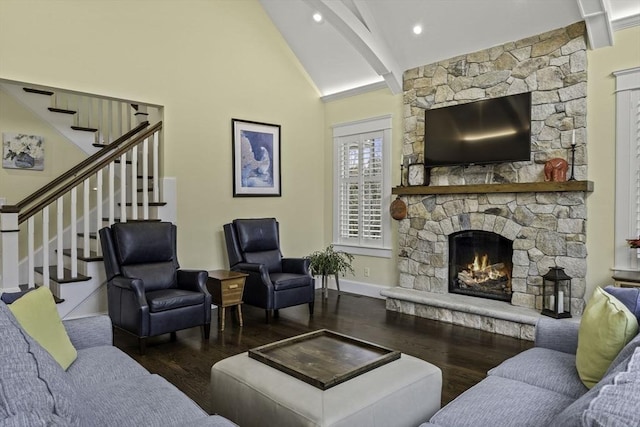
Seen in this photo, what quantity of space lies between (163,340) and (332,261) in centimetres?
246

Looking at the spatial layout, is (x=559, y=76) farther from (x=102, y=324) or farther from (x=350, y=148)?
(x=102, y=324)

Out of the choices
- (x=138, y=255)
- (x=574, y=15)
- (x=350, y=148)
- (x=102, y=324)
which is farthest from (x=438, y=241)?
(x=102, y=324)

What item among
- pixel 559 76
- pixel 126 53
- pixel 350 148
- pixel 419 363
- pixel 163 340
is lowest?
pixel 163 340

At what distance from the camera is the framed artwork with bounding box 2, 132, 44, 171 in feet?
16.5

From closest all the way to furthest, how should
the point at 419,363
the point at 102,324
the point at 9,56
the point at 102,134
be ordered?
the point at 419,363 → the point at 102,324 → the point at 9,56 → the point at 102,134

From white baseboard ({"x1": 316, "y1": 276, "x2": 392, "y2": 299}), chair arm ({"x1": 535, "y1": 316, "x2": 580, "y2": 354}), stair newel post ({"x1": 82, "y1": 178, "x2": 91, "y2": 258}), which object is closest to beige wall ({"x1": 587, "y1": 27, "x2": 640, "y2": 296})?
chair arm ({"x1": 535, "y1": 316, "x2": 580, "y2": 354})

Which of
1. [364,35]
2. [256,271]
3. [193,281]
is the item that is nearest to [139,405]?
[193,281]

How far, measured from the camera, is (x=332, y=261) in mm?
5785

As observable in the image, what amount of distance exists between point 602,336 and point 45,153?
19.6 ft

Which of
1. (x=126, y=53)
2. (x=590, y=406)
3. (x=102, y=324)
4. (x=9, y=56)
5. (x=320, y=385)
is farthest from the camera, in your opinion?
(x=126, y=53)

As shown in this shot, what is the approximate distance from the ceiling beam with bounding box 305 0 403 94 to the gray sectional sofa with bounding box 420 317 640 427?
146 inches

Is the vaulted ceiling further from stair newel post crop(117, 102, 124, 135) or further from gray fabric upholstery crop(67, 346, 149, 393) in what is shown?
gray fabric upholstery crop(67, 346, 149, 393)

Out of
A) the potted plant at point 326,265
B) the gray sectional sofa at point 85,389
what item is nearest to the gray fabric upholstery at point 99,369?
the gray sectional sofa at point 85,389

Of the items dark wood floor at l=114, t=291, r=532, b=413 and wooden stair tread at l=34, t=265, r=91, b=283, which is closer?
dark wood floor at l=114, t=291, r=532, b=413
